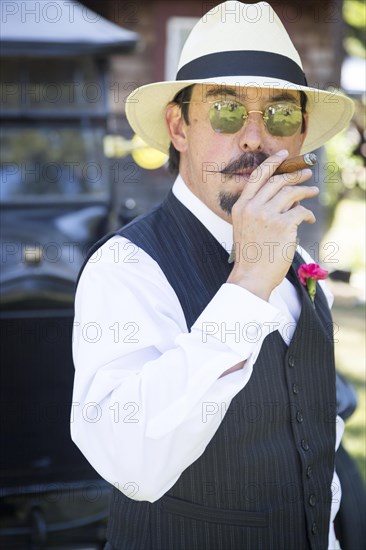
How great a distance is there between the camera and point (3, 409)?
387cm

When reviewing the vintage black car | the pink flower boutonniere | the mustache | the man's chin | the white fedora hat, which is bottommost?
the vintage black car

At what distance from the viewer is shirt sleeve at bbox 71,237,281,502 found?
1544 millimetres

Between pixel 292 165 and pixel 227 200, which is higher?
pixel 292 165

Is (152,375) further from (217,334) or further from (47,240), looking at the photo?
(47,240)

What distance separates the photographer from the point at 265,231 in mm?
1646

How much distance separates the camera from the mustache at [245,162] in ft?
6.39

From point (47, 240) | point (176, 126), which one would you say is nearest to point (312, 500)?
point (176, 126)

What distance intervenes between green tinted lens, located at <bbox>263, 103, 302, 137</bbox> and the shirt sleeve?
53 centimetres

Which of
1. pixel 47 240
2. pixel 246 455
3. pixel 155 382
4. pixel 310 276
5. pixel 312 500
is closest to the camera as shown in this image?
pixel 155 382

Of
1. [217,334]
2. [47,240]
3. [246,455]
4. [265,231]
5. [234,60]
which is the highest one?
[234,60]

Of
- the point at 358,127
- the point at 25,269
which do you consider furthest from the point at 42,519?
the point at 358,127

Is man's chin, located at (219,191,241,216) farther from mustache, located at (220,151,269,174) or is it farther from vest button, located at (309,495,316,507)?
vest button, located at (309,495,316,507)

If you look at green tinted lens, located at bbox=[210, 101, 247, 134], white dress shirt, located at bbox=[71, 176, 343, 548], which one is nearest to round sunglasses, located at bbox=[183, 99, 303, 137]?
green tinted lens, located at bbox=[210, 101, 247, 134]

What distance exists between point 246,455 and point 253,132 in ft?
2.33
